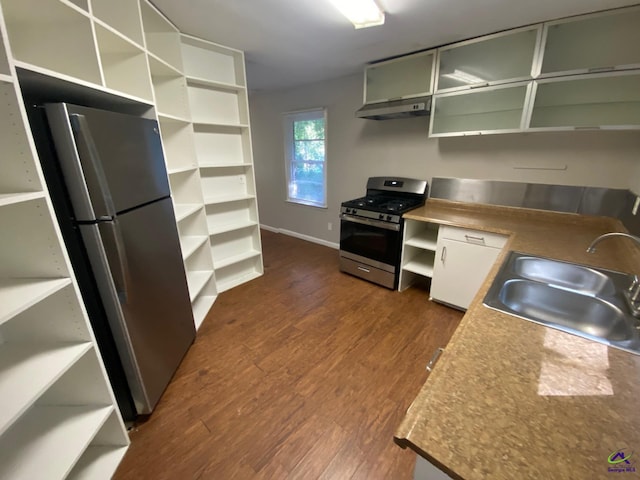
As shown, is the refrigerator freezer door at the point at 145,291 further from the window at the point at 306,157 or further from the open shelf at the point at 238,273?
the window at the point at 306,157

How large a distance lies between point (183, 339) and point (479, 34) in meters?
3.27

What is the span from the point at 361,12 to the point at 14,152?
197 cm

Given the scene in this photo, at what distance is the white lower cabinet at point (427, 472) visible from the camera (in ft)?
1.96

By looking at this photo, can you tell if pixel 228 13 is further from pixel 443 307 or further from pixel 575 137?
pixel 443 307

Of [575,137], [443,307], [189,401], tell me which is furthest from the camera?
[443,307]

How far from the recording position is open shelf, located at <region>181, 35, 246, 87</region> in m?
2.38

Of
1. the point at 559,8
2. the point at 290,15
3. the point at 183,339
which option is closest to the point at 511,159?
→ the point at 559,8

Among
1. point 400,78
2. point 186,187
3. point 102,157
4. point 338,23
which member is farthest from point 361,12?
point 186,187

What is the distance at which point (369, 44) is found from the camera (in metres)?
2.39

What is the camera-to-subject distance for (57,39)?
1.27m

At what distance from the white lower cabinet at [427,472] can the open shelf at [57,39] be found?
6.41ft

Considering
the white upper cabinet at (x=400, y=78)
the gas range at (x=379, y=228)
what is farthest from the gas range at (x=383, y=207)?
the white upper cabinet at (x=400, y=78)

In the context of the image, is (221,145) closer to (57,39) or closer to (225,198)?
(225,198)

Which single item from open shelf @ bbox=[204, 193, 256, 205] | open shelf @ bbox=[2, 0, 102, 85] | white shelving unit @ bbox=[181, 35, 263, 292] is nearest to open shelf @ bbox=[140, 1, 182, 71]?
white shelving unit @ bbox=[181, 35, 263, 292]
